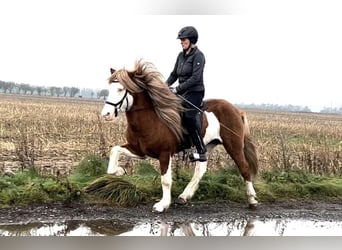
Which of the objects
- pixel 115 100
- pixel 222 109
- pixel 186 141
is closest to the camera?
pixel 115 100

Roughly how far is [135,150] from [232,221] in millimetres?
816

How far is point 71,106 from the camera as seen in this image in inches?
133

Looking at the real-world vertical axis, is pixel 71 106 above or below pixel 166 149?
above

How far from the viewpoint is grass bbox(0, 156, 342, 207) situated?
317 centimetres

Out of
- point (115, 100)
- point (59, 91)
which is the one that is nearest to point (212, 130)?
point (115, 100)

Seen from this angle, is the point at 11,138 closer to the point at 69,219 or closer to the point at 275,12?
the point at 69,219

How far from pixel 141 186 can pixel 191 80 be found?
807 mm

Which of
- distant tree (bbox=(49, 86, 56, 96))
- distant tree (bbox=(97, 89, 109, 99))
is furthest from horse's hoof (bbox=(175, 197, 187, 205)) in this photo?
distant tree (bbox=(49, 86, 56, 96))

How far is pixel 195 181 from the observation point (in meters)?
3.32

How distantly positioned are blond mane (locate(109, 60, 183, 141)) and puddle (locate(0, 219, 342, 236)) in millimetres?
628

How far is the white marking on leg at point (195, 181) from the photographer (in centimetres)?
330

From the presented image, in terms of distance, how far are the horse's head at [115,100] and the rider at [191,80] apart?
0.36 metres

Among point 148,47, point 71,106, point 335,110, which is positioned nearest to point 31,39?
point 71,106

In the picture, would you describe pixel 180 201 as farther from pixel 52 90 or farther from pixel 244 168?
pixel 52 90
